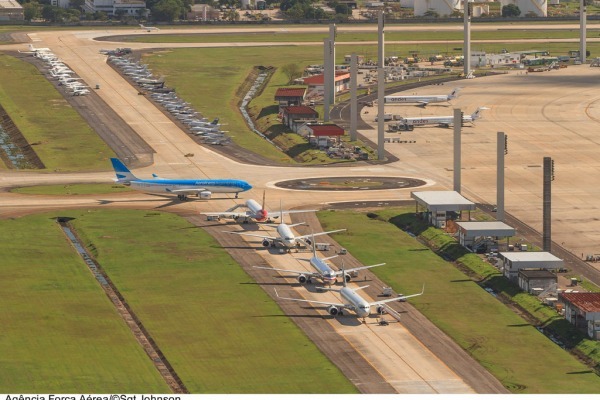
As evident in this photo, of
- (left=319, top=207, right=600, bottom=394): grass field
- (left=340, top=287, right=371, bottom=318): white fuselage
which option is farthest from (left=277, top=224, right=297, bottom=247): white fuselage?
(left=340, top=287, right=371, bottom=318): white fuselage

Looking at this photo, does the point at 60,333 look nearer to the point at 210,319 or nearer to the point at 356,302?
the point at 210,319

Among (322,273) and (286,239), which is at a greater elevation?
(286,239)

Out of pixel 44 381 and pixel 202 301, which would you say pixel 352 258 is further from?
pixel 44 381

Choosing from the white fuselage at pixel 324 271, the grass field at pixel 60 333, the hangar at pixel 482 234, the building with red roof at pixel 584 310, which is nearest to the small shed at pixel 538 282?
the building with red roof at pixel 584 310

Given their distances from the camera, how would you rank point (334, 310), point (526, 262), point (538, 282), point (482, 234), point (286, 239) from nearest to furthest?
point (334, 310) → point (538, 282) → point (526, 262) → point (286, 239) → point (482, 234)

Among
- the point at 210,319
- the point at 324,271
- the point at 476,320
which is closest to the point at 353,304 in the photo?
the point at 476,320

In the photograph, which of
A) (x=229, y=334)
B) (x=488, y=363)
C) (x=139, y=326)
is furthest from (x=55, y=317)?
(x=488, y=363)
